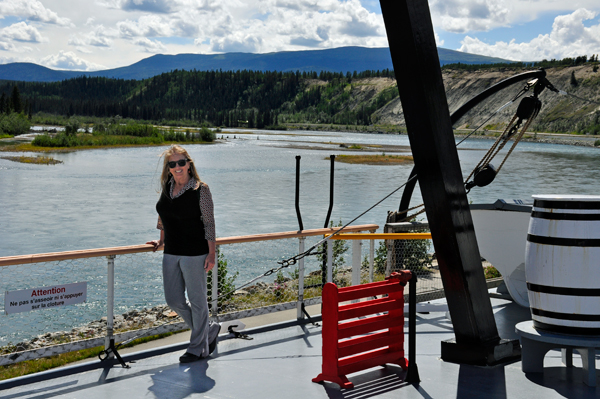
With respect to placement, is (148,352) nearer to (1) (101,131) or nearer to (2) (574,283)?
(2) (574,283)

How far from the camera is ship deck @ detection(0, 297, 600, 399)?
3.75m

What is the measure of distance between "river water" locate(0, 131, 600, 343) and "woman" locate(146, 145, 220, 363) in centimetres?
611

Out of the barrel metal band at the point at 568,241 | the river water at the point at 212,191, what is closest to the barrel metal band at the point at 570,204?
the barrel metal band at the point at 568,241

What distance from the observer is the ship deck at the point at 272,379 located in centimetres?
375

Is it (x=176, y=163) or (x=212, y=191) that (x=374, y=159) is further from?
(x=176, y=163)

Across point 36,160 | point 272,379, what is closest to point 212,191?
point 36,160

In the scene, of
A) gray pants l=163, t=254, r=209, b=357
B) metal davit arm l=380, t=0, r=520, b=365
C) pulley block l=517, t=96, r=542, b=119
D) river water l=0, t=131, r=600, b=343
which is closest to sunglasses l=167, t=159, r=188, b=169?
gray pants l=163, t=254, r=209, b=357

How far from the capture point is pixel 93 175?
41594 millimetres

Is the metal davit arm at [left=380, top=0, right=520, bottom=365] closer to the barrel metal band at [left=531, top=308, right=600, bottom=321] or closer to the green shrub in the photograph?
the barrel metal band at [left=531, top=308, right=600, bottom=321]

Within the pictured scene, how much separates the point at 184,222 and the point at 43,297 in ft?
3.46

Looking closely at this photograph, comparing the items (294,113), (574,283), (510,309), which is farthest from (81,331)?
(294,113)

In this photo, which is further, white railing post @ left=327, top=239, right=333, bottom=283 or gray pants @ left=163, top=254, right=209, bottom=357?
white railing post @ left=327, top=239, right=333, bottom=283

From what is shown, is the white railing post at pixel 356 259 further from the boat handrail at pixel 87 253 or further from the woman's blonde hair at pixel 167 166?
the woman's blonde hair at pixel 167 166

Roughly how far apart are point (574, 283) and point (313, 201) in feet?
89.1
